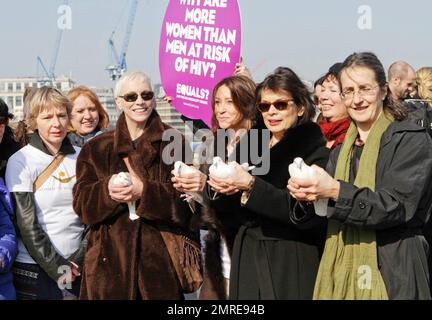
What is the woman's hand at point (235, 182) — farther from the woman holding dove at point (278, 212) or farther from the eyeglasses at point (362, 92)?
the eyeglasses at point (362, 92)

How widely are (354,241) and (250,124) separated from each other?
139 cm

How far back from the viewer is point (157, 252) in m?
4.34

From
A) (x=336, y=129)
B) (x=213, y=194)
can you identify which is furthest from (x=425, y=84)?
(x=213, y=194)

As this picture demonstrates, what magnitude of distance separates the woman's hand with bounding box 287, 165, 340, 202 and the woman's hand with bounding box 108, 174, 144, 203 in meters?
1.17

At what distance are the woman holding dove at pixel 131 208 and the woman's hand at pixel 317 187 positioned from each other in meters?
1.17

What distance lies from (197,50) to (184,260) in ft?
6.50

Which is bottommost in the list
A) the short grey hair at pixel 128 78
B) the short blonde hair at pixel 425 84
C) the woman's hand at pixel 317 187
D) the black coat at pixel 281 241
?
the black coat at pixel 281 241

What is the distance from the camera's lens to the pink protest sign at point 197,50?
18.4 ft

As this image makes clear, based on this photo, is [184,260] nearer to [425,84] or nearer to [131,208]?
[131,208]

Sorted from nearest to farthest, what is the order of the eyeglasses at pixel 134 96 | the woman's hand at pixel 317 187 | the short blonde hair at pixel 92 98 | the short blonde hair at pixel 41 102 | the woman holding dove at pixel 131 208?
1. the woman's hand at pixel 317 187
2. the woman holding dove at pixel 131 208
3. the eyeglasses at pixel 134 96
4. the short blonde hair at pixel 41 102
5. the short blonde hair at pixel 92 98

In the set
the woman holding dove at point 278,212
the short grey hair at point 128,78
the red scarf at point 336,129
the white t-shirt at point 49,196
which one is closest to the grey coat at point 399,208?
the woman holding dove at point 278,212
